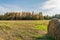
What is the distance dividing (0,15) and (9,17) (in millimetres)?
1530

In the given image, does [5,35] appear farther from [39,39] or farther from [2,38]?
[39,39]

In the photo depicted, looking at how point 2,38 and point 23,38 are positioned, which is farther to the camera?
point 23,38

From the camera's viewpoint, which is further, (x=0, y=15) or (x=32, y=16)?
(x=32, y=16)

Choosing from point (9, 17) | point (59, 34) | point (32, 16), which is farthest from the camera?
point (32, 16)

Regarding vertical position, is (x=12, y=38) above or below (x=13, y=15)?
below

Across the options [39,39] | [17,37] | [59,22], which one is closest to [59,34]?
[59,22]

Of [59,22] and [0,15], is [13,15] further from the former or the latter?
[59,22]

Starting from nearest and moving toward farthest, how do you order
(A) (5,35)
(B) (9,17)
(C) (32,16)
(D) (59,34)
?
(D) (59,34)
(A) (5,35)
(B) (9,17)
(C) (32,16)

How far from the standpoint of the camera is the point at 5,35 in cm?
1451

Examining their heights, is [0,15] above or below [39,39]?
above

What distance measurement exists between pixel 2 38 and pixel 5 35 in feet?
3.35

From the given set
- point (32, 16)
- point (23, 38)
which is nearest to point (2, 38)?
point (23, 38)

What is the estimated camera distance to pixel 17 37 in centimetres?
1477

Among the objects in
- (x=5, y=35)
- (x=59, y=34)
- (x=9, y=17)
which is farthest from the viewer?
(x=9, y=17)
